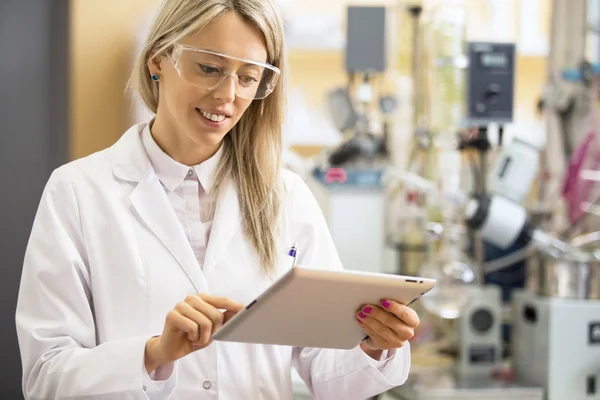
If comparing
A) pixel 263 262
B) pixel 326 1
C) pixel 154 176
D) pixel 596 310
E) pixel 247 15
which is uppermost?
pixel 326 1

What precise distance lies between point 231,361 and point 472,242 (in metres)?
1.72

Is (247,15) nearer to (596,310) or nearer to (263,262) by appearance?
(263,262)

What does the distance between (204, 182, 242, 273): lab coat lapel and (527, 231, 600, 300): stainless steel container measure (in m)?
1.44

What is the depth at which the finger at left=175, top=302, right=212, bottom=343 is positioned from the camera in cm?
126

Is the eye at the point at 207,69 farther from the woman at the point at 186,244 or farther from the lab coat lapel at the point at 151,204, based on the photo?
the lab coat lapel at the point at 151,204

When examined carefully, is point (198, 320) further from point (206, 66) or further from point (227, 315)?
point (206, 66)

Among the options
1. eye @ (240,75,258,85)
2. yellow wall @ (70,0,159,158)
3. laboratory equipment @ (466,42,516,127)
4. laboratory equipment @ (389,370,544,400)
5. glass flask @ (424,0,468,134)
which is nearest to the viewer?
eye @ (240,75,258,85)

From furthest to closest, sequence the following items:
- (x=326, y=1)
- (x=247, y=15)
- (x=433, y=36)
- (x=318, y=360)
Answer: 1. (x=326, y=1)
2. (x=433, y=36)
3. (x=318, y=360)
4. (x=247, y=15)

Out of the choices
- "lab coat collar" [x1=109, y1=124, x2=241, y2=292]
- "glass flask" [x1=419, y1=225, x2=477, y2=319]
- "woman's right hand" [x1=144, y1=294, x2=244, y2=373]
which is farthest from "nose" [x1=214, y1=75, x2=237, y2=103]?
"glass flask" [x1=419, y1=225, x2=477, y2=319]

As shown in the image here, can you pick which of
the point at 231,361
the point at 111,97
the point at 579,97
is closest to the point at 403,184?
the point at 579,97

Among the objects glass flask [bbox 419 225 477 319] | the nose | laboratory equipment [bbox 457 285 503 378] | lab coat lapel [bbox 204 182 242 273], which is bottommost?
laboratory equipment [bbox 457 285 503 378]

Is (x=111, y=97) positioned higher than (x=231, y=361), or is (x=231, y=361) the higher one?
(x=111, y=97)

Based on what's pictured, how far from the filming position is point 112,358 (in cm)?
137

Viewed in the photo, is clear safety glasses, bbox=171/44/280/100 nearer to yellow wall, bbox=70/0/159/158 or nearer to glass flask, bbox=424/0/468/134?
glass flask, bbox=424/0/468/134
